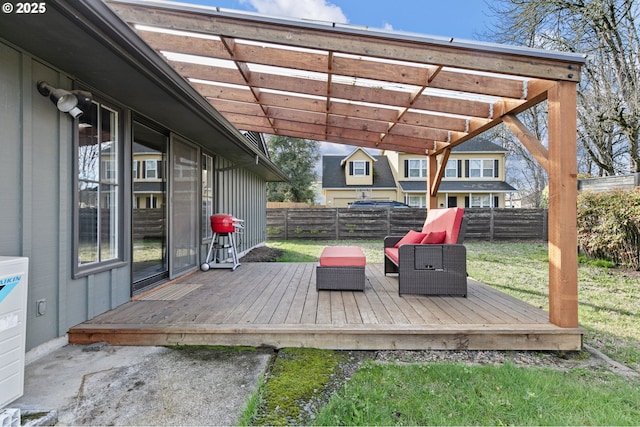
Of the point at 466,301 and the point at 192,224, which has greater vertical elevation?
the point at 192,224

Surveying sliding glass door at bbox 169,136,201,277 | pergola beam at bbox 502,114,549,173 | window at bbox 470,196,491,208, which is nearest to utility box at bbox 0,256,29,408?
sliding glass door at bbox 169,136,201,277

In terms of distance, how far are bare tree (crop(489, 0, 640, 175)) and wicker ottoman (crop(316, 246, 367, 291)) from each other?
8.75 metres

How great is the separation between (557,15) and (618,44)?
170cm

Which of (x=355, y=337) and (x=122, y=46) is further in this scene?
(x=355, y=337)

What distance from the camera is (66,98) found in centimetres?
263

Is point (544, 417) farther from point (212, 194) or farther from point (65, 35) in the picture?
point (212, 194)

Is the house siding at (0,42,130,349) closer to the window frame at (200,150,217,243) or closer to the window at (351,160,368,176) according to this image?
the window frame at (200,150,217,243)

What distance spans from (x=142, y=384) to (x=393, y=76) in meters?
3.47

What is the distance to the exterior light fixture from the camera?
255 cm

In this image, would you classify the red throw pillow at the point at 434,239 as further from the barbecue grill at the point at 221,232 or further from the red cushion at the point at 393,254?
the barbecue grill at the point at 221,232

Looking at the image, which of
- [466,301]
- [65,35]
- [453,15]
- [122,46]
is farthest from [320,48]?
[453,15]

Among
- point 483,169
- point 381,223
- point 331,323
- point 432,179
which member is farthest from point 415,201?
point 331,323

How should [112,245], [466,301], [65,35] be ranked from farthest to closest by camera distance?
[466,301], [112,245], [65,35]

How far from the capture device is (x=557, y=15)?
912 cm
